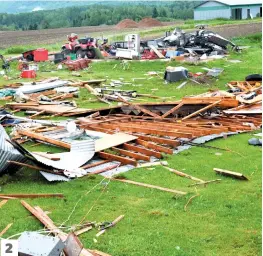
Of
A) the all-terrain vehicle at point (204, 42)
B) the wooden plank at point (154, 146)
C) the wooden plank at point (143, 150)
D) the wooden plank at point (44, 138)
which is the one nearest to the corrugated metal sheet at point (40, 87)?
the wooden plank at point (44, 138)

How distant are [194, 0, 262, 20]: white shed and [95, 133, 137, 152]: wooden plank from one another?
55.7 metres

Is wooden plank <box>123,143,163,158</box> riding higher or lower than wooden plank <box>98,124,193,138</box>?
lower

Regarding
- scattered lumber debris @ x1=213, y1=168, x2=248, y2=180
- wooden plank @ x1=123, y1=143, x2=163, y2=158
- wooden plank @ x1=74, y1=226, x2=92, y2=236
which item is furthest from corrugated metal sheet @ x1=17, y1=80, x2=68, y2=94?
wooden plank @ x1=74, y1=226, x2=92, y2=236

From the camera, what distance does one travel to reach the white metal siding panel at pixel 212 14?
227 feet

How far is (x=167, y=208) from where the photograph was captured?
30.9 ft

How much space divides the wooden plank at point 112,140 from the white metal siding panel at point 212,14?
58.2m

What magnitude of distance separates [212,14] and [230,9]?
2905mm

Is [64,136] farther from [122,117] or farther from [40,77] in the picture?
[40,77]

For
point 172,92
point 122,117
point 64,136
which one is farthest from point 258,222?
point 172,92

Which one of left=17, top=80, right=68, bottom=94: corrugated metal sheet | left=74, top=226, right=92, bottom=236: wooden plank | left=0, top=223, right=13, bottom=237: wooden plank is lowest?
left=74, top=226, right=92, bottom=236: wooden plank

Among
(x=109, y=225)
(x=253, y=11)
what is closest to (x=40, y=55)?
(x=109, y=225)

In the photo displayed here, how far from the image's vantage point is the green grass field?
8055 millimetres

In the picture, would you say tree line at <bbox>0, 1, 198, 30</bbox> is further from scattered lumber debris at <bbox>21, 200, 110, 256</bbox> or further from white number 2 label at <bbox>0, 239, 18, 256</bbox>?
white number 2 label at <bbox>0, 239, 18, 256</bbox>

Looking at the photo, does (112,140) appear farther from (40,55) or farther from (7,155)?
(40,55)
